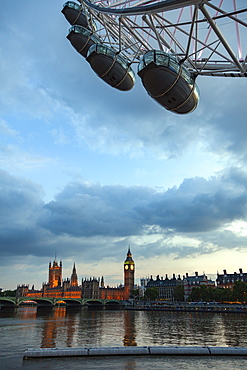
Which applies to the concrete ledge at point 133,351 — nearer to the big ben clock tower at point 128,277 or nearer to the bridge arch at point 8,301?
the bridge arch at point 8,301

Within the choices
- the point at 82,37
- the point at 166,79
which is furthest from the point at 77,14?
the point at 166,79

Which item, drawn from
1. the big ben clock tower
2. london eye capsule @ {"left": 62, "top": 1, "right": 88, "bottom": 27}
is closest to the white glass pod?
london eye capsule @ {"left": 62, "top": 1, "right": 88, "bottom": 27}

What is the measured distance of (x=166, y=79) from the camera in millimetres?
9141

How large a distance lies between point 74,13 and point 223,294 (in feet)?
303

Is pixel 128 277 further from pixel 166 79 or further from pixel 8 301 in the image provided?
pixel 166 79

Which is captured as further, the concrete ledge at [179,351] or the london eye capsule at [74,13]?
the concrete ledge at [179,351]

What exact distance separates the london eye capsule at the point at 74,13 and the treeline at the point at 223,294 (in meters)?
86.0

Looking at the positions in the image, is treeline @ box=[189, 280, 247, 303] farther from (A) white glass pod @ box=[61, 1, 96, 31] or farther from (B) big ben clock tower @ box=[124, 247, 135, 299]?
(A) white glass pod @ box=[61, 1, 96, 31]

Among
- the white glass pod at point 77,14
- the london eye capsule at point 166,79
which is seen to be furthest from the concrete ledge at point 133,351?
the white glass pod at point 77,14

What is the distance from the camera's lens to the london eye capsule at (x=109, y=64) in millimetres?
12148

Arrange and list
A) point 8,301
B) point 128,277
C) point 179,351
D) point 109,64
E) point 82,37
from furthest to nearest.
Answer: point 128,277 < point 8,301 < point 179,351 < point 82,37 < point 109,64

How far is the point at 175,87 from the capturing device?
30.3ft

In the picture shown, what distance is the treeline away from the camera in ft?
284

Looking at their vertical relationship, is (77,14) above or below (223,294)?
above
